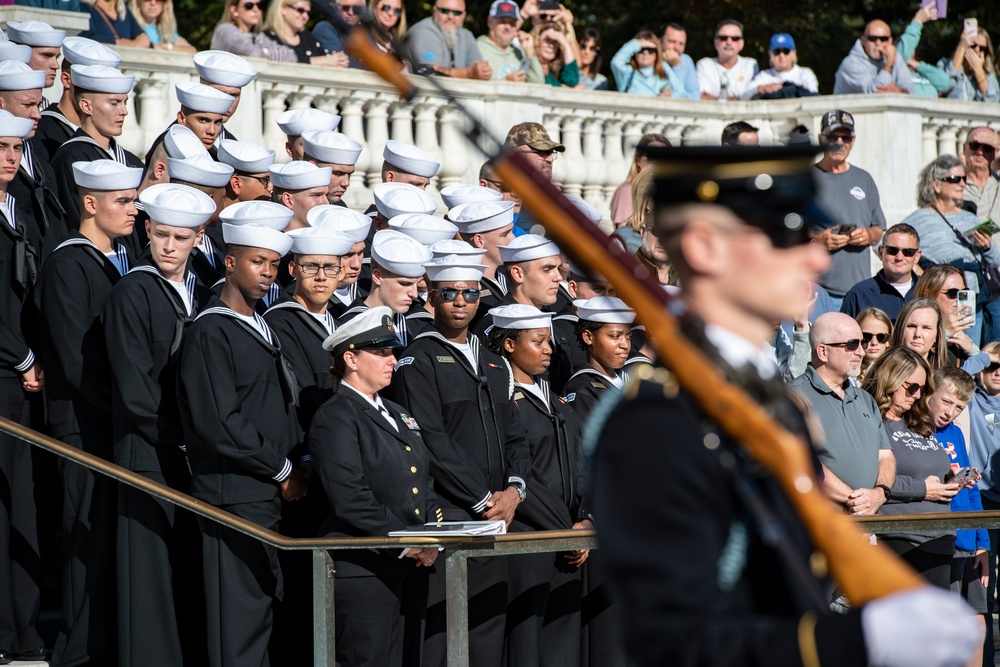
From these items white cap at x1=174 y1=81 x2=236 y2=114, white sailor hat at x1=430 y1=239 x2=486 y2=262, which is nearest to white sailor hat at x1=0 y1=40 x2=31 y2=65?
white cap at x1=174 y1=81 x2=236 y2=114

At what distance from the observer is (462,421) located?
679 centimetres

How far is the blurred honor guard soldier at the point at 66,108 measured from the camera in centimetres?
813

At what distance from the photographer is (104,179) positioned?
6.81 m

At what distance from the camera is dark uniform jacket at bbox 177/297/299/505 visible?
613 cm

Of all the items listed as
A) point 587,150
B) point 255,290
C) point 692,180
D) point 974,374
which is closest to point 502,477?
point 255,290

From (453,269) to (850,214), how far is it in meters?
5.01

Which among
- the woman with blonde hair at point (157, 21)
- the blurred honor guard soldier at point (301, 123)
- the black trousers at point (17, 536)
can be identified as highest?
the woman with blonde hair at point (157, 21)

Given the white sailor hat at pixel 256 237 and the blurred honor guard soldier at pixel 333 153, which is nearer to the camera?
the white sailor hat at pixel 256 237

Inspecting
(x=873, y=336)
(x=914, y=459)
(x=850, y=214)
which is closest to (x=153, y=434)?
(x=914, y=459)

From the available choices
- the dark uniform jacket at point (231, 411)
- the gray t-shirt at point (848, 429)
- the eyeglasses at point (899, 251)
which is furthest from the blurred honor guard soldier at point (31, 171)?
the eyeglasses at point (899, 251)

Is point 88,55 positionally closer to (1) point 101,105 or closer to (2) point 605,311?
(1) point 101,105

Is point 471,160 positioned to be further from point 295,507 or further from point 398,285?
point 295,507

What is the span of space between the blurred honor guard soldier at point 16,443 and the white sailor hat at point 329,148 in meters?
1.89

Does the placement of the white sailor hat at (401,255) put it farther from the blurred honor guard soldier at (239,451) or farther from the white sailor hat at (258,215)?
the blurred honor guard soldier at (239,451)
